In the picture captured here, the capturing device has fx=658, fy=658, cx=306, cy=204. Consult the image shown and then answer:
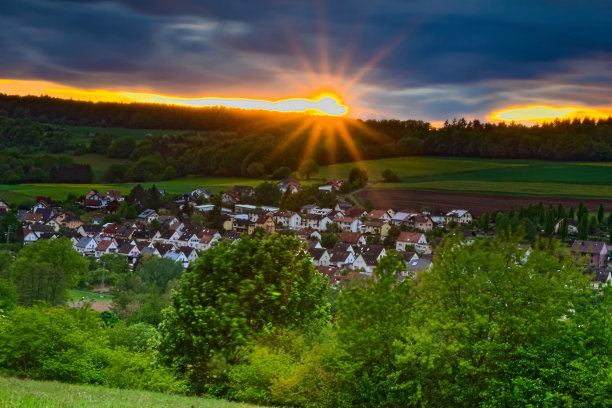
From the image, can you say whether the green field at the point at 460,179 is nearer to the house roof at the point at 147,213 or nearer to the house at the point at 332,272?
the house roof at the point at 147,213

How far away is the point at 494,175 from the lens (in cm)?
14488

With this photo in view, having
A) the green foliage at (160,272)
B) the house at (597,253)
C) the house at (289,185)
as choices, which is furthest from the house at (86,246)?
the house at (597,253)

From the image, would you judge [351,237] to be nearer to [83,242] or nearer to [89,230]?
[83,242]

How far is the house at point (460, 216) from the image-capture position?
116906mm

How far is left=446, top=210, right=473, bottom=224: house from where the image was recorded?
116906 millimetres

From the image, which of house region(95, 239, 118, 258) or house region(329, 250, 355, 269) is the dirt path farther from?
house region(95, 239, 118, 258)

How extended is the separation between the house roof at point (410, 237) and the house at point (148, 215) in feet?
185

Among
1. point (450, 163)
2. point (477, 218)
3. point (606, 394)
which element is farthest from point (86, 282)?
point (450, 163)

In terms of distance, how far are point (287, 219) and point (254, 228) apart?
1487 cm

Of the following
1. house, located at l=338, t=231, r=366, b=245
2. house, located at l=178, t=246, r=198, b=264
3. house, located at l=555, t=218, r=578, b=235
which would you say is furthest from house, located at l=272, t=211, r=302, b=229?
house, located at l=555, t=218, r=578, b=235

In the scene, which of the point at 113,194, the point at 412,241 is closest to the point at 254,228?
the point at 412,241

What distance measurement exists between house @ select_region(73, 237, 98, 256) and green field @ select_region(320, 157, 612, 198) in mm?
64968

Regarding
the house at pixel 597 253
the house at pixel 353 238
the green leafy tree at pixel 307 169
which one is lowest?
the house at pixel 353 238

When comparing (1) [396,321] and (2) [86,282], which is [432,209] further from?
(1) [396,321]
